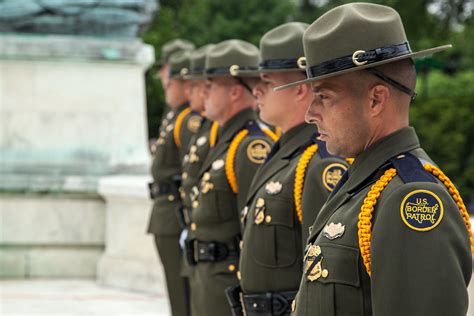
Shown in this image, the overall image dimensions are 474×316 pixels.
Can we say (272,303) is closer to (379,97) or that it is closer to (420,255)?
(379,97)

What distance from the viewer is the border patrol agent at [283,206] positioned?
3.91 m

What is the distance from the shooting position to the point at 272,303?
160 inches

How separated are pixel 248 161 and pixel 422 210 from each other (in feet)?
8.72

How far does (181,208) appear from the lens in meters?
7.55

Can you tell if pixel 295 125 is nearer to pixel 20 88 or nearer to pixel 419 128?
pixel 20 88

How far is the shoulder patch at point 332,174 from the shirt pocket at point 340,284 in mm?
1071

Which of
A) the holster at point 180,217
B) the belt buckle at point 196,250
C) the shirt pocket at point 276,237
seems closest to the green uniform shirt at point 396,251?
the shirt pocket at point 276,237

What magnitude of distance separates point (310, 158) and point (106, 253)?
6.90 meters

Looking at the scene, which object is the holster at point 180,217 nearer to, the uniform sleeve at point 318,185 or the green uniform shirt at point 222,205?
the green uniform shirt at point 222,205

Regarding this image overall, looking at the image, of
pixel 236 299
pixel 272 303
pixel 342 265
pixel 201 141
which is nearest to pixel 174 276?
pixel 201 141

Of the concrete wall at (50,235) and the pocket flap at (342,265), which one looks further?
the concrete wall at (50,235)

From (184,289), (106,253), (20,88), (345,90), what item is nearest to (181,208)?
(184,289)

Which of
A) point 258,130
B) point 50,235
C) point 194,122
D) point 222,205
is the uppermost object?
point 258,130

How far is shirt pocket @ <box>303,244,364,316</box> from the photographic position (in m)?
2.65
